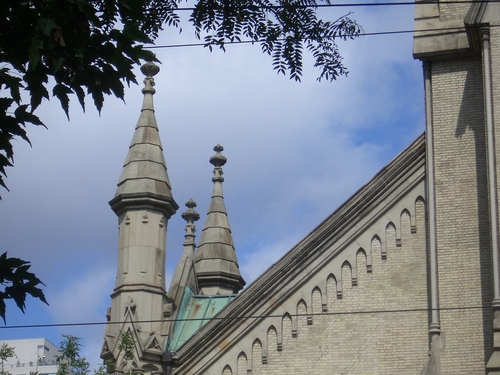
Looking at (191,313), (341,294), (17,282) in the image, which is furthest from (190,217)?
(17,282)

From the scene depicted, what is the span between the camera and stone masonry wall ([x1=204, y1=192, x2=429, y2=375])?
67.2 ft

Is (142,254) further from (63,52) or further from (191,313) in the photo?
(63,52)

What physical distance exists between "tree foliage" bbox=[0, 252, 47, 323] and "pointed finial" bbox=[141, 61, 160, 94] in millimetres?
15390

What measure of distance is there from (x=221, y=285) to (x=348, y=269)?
316 inches

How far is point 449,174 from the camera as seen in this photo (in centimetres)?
2098

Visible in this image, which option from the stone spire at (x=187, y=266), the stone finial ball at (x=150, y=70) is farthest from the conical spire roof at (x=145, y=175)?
the stone spire at (x=187, y=266)

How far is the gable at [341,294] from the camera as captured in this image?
2072cm

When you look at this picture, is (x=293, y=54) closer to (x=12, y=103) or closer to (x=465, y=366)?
(x=12, y=103)

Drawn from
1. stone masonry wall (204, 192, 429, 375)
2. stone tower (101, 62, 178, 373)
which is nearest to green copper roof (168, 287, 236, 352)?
stone tower (101, 62, 178, 373)

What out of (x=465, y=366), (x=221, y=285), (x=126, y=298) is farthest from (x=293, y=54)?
(x=221, y=285)

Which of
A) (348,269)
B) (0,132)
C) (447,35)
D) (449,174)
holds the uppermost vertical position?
(447,35)

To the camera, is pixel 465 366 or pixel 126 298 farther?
pixel 126 298

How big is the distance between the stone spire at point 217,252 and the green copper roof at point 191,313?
10.5ft

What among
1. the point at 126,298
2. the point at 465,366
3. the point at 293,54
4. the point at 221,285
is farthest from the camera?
the point at 221,285
